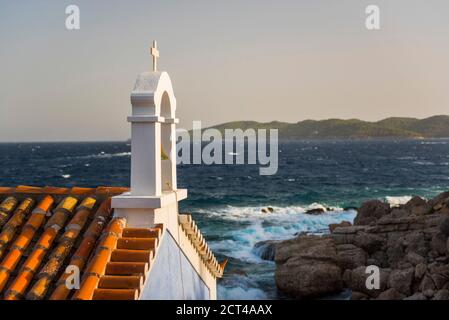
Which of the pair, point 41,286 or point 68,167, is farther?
point 68,167

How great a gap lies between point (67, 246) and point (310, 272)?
16570 mm

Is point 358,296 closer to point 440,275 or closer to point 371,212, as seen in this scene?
point 440,275

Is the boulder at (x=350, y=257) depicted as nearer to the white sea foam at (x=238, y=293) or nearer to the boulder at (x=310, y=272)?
the boulder at (x=310, y=272)

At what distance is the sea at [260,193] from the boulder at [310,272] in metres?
1.22

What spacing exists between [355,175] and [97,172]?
47511 millimetres

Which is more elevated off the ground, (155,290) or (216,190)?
(155,290)

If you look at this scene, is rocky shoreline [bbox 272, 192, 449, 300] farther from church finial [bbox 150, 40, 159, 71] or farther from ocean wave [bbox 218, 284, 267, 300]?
church finial [bbox 150, 40, 159, 71]

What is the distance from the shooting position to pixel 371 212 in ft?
109

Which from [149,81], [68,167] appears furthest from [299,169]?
[149,81]

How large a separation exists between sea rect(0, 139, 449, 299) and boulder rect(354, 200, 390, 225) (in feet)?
22.4

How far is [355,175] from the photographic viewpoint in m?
89.4

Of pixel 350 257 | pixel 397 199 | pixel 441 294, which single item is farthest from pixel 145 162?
pixel 397 199

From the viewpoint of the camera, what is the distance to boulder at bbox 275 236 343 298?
21.4 meters
